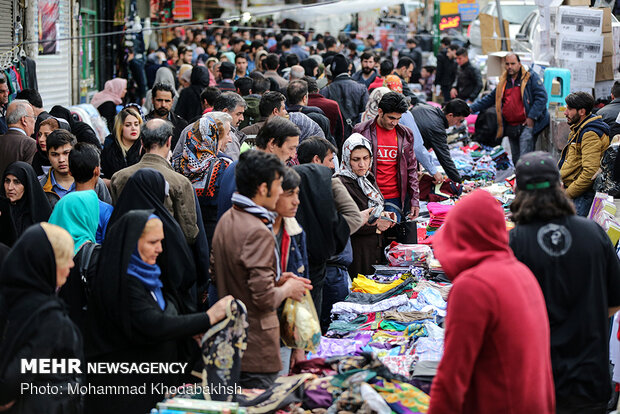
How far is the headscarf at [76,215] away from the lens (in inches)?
195

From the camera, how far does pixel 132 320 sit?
3.93 m

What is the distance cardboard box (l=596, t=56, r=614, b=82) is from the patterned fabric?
32.3 ft

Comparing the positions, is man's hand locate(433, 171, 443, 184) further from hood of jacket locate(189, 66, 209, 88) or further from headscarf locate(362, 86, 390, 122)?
hood of jacket locate(189, 66, 209, 88)

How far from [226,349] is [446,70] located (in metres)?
16.1

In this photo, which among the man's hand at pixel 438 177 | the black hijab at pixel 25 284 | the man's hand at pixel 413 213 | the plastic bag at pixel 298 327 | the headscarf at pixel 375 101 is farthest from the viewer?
the man's hand at pixel 438 177

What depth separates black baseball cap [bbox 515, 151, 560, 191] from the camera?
3.80 meters

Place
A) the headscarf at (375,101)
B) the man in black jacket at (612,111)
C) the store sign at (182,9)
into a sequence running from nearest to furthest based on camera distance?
the headscarf at (375,101) < the man in black jacket at (612,111) < the store sign at (182,9)

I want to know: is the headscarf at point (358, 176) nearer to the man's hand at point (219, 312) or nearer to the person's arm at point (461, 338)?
the man's hand at point (219, 312)

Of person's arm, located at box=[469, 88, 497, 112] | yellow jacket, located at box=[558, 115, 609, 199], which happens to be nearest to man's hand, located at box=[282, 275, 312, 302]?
yellow jacket, located at box=[558, 115, 609, 199]

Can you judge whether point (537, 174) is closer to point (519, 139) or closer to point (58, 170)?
point (58, 170)

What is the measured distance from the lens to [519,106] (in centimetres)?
1200

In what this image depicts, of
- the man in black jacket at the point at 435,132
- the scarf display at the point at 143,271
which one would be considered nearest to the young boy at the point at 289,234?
the scarf display at the point at 143,271

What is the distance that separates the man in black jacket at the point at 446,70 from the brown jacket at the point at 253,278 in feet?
50.9

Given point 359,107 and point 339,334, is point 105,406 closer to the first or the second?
point 339,334
